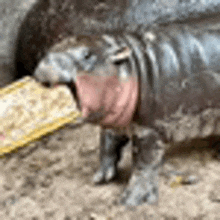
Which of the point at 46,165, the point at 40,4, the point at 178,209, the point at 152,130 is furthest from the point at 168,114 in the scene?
the point at 40,4

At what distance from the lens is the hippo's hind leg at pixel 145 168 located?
1.54 meters

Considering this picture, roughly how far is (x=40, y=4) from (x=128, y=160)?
104cm

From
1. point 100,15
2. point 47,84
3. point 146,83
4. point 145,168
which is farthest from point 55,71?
point 100,15

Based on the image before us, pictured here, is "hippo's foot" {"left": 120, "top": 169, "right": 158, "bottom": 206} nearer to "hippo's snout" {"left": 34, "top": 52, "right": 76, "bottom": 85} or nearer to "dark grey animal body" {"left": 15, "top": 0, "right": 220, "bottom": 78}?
"hippo's snout" {"left": 34, "top": 52, "right": 76, "bottom": 85}

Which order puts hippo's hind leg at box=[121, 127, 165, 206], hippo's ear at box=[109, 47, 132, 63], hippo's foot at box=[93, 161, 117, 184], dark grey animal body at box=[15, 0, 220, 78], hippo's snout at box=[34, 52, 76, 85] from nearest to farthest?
hippo's snout at box=[34, 52, 76, 85], hippo's ear at box=[109, 47, 132, 63], hippo's hind leg at box=[121, 127, 165, 206], hippo's foot at box=[93, 161, 117, 184], dark grey animal body at box=[15, 0, 220, 78]

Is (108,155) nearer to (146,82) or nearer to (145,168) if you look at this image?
(145,168)

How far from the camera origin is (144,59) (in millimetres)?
1496

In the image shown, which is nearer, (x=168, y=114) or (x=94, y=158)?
(x=168, y=114)

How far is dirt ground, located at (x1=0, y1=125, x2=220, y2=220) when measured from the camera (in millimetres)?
1556

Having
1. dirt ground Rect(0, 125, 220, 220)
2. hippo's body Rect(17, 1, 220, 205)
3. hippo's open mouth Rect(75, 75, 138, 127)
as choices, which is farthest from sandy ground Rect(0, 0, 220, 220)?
hippo's open mouth Rect(75, 75, 138, 127)

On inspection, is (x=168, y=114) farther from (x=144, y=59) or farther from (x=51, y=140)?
(x=51, y=140)

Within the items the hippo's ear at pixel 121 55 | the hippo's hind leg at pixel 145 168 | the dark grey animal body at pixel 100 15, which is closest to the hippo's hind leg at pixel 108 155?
the hippo's hind leg at pixel 145 168

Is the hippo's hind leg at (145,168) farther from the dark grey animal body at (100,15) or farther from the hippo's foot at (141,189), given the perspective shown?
the dark grey animal body at (100,15)

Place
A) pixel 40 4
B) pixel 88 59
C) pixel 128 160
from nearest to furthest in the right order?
pixel 88 59 → pixel 128 160 → pixel 40 4
